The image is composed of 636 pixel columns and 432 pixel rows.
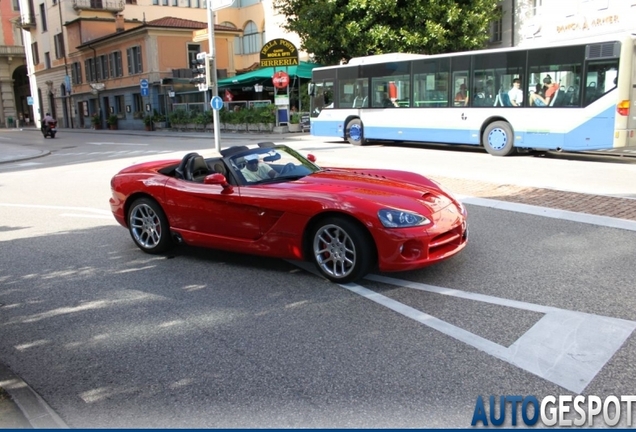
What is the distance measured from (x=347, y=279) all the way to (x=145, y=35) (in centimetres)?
4306

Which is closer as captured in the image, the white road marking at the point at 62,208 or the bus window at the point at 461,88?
the white road marking at the point at 62,208

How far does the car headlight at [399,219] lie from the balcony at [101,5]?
5574cm

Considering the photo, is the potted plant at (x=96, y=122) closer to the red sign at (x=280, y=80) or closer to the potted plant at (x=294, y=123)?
the potted plant at (x=294, y=123)

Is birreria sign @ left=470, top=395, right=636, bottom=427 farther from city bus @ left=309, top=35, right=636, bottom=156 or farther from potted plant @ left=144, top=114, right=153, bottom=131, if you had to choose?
potted plant @ left=144, top=114, right=153, bottom=131

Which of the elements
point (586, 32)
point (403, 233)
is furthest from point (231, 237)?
point (586, 32)

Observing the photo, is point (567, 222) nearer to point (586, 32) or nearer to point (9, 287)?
point (9, 287)

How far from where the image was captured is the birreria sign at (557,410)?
10.0ft

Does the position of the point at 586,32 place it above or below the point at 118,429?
above

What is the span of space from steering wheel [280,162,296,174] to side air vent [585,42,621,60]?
1042 centimetres

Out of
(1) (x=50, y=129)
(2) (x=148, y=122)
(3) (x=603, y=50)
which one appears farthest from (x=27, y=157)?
(2) (x=148, y=122)

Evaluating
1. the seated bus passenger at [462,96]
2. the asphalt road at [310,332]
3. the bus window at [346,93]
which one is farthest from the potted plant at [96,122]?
the asphalt road at [310,332]

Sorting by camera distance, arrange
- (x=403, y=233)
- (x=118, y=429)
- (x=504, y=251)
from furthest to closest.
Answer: (x=504, y=251) < (x=403, y=233) < (x=118, y=429)

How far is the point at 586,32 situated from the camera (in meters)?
25.0

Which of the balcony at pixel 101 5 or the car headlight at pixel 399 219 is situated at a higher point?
the balcony at pixel 101 5
